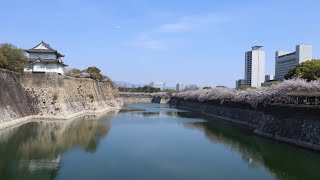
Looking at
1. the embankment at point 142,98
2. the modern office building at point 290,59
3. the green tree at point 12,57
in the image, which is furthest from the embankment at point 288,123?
the embankment at point 142,98

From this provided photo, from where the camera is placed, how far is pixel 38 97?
34.2 metres

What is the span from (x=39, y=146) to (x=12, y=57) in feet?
60.8

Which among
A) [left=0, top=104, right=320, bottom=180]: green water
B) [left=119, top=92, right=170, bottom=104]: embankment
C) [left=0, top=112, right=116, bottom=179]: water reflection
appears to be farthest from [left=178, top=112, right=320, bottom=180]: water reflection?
[left=119, top=92, right=170, bottom=104]: embankment

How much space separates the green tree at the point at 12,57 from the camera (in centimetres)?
3394

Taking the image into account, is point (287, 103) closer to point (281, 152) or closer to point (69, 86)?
point (281, 152)

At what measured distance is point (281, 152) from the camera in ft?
62.2

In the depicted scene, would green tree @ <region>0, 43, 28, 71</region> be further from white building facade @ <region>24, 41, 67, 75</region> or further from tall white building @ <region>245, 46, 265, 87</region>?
tall white building @ <region>245, 46, 265, 87</region>

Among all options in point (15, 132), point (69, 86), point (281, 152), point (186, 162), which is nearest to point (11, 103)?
point (15, 132)

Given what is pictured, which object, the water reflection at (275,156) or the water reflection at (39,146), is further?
the water reflection at (275,156)

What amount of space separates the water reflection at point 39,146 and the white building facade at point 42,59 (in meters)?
13.3

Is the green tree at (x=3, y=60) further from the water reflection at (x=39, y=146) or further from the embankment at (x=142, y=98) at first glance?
the embankment at (x=142, y=98)

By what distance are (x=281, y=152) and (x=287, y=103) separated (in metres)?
6.64

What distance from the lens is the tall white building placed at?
116m

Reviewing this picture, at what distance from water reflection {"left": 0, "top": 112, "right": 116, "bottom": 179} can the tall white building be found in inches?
3707
